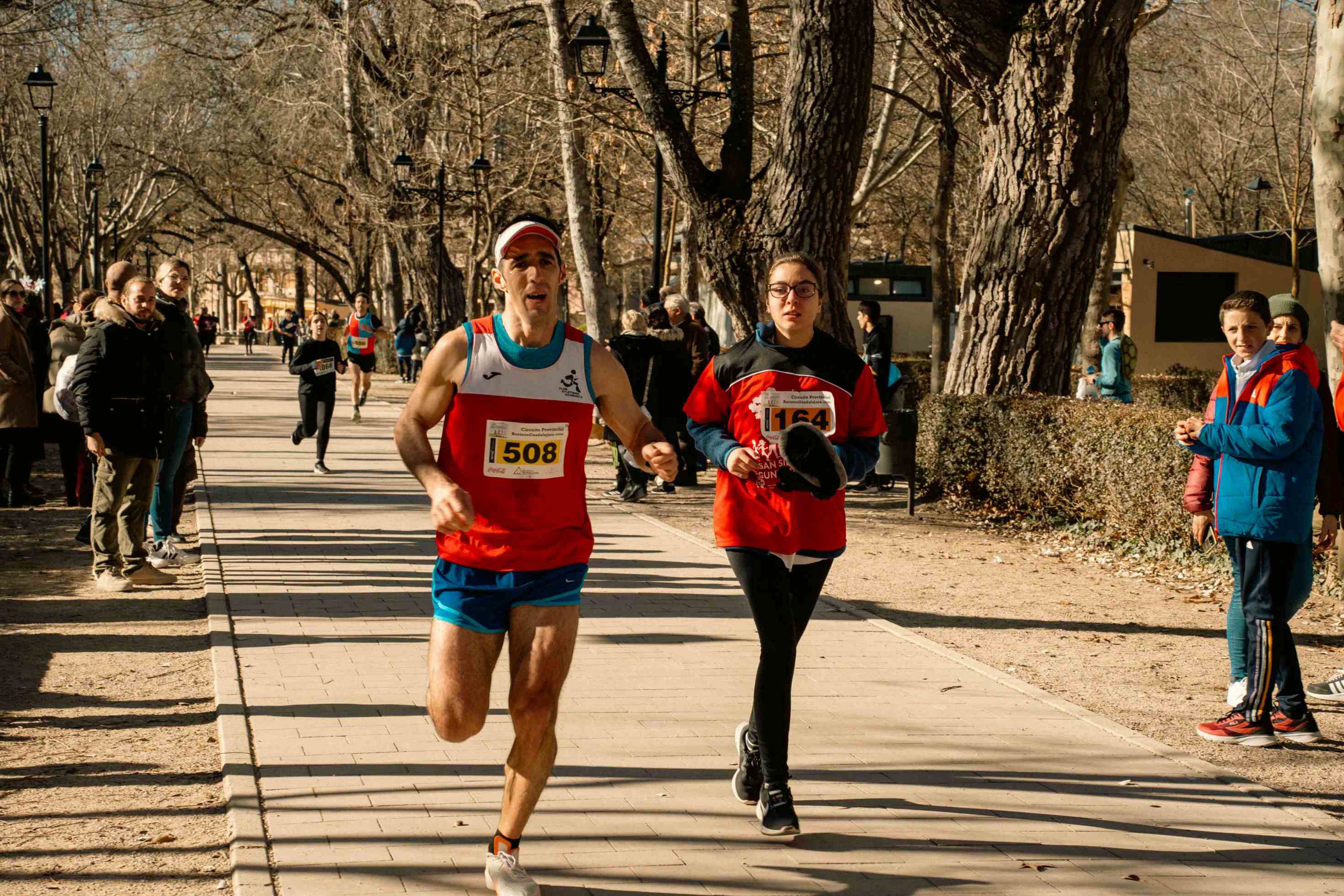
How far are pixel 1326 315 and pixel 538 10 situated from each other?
1881 centimetres

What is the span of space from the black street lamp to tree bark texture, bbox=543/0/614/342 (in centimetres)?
2127

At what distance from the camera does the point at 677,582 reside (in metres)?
10.2

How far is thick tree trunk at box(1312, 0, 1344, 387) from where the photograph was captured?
9648mm

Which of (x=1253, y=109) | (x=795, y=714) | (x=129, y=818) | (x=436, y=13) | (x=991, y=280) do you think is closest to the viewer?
(x=129, y=818)

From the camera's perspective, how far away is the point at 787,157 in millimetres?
14961

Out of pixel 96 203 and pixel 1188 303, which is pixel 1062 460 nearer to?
pixel 1188 303

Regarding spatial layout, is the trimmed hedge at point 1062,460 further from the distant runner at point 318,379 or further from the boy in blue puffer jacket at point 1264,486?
the distant runner at point 318,379

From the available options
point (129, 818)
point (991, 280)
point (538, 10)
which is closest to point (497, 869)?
point (129, 818)

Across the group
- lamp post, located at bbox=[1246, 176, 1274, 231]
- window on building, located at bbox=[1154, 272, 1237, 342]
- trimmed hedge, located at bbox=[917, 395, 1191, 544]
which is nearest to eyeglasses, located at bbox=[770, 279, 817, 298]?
trimmed hedge, located at bbox=[917, 395, 1191, 544]

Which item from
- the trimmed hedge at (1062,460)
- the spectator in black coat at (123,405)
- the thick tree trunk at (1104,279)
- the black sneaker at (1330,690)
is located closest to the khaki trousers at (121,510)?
the spectator in black coat at (123,405)

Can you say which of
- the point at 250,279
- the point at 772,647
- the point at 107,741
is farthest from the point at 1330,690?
the point at 250,279

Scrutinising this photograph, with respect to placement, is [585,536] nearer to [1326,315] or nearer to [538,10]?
[1326,315]

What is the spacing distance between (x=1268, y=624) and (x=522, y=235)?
3.61 m

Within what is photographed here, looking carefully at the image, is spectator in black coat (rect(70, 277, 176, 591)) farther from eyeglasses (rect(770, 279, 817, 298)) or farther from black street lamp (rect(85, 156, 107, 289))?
black street lamp (rect(85, 156, 107, 289))
